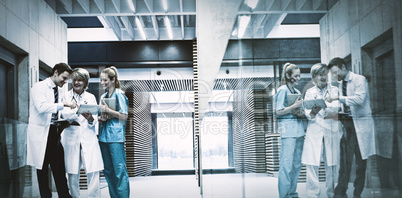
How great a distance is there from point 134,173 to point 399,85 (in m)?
9.06

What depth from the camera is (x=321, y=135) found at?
1.29m

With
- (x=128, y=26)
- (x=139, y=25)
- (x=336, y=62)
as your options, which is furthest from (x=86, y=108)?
(x=128, y=26)

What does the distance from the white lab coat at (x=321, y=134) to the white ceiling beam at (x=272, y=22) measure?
0.32 meters

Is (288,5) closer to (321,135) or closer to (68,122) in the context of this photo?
(321,135)

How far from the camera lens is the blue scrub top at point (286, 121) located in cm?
→ 149

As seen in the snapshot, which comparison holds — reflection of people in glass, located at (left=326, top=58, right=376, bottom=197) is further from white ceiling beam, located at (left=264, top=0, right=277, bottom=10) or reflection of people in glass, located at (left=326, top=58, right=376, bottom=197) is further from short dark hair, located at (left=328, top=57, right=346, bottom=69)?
white ceiling beam, located at (left=264, top=0, right=277, bottom=10)

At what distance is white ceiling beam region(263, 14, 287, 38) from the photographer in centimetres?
147

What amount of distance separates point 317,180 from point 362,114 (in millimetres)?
387

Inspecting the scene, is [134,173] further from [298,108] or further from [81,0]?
[298,108]

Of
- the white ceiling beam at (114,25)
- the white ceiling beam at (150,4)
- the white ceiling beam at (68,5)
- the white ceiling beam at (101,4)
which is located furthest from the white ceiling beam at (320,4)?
the white ceiling beam at (114,25)

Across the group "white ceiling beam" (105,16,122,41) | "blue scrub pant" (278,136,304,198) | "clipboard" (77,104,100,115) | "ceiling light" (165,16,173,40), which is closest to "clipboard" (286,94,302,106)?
"blue scrub pant" (278,136,304,198)

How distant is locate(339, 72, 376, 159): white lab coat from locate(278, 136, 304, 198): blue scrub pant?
0.41 meters

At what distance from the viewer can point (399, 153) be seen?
958 millimetres

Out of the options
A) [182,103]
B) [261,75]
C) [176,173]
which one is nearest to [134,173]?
[176,173]
